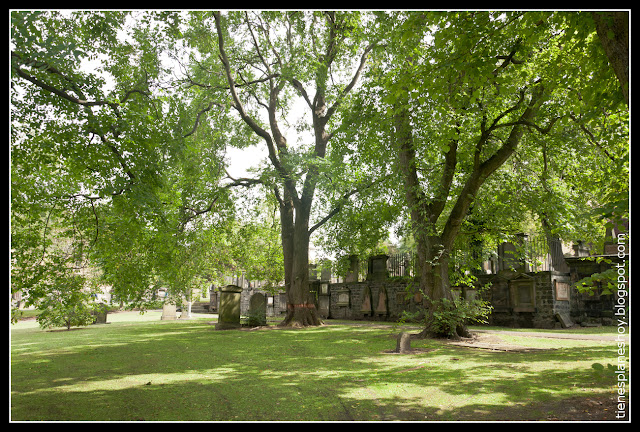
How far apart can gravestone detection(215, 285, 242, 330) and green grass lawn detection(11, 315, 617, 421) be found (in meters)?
6.99

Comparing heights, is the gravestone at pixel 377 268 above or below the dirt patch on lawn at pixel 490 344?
above

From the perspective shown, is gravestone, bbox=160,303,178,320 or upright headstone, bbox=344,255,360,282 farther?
gravestone, bbox=160,303,178,320

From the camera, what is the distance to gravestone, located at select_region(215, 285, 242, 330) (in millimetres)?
17828

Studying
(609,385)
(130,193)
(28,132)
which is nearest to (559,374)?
(609,385)

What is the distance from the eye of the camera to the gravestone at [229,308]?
17.8 metres

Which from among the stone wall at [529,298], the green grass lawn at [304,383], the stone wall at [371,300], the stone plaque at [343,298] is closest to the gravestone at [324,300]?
the stone wall at [371,300]

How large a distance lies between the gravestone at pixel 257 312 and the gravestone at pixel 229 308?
60 centimetres

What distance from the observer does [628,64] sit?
15.0 feet

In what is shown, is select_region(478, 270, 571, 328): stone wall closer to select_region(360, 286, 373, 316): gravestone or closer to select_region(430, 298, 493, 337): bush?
select_region(430, 298, 493, 337): bush

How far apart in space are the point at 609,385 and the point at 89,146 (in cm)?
816

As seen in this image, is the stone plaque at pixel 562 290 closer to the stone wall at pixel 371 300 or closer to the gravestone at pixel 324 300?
the stone wall at pixel 371 300

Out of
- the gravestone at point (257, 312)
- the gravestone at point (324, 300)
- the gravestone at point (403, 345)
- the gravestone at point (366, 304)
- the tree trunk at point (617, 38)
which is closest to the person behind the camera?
the tree trunk at point (617, 38)

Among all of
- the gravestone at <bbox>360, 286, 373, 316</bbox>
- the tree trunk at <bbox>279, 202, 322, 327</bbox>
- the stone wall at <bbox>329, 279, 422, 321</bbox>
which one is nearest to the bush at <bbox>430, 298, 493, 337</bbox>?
the stone wall at <bbox>329, 279, 422, 321</bbox>

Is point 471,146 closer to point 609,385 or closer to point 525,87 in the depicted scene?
point 525,87
